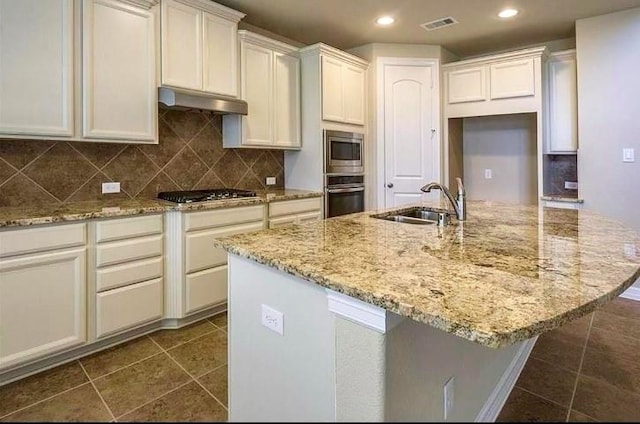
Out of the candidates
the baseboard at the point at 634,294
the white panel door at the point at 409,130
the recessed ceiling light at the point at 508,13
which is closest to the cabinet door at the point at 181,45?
the white panel door at the point at 409,130

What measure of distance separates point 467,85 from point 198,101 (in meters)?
2.89

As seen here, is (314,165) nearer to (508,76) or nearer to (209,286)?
(209,286)

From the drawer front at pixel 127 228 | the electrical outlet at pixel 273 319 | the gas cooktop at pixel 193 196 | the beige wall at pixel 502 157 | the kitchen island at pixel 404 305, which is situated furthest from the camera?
the beige wall at pixel 502 157

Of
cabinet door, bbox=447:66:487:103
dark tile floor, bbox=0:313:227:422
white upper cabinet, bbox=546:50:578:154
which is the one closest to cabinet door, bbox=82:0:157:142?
dark tile floor, bbox=0:313:227:422

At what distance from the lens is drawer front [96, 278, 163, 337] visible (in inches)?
94.4

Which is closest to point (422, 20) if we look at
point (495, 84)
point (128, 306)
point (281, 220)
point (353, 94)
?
point (353, 94)

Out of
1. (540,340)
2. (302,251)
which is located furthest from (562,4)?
(302,251)

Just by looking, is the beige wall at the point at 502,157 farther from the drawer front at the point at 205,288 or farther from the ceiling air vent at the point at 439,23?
the drawer front at the point at 205,288

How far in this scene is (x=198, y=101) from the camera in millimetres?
2939

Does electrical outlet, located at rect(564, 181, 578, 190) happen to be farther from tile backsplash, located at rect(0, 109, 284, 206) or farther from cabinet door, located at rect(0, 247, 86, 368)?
cabinet door, located at rect(0, 247, 86, 368)

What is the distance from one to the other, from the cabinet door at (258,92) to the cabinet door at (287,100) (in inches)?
3.1

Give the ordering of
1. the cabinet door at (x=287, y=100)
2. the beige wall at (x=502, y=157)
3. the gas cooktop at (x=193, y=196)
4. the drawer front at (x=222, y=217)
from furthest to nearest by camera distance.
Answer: the beige wall at (x=502, y=157) → the cabinet door at (x=287, y=100) → the gas cooktop at (x=193, y=196) → the drawer front at (x=222, y=217)

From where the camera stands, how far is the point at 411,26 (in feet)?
12.5

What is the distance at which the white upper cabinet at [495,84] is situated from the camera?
3.86 metres
